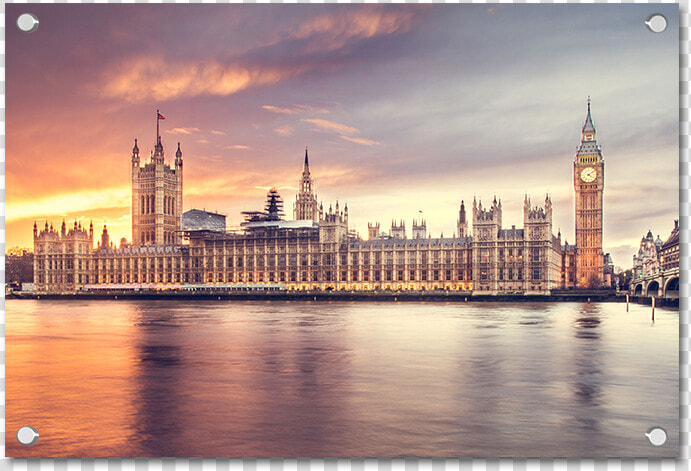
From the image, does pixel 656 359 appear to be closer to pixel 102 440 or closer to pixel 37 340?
pixel 102 440

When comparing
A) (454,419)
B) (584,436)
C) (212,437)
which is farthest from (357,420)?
(584,436)

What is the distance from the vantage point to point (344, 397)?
12.1 metres

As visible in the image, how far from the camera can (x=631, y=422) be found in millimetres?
10016

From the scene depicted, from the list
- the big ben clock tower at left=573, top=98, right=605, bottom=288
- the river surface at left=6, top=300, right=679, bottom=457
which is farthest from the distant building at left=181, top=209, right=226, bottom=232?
the river surface at left=6, top=300, right=679, bottom=457

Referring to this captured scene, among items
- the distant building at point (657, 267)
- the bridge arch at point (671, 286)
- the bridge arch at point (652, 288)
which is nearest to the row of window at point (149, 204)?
the distant building at point (657, 267)

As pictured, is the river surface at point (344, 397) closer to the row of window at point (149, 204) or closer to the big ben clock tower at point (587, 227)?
the big ben clock tower at point (587, 227)

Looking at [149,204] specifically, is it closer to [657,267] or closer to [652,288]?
[652,288]

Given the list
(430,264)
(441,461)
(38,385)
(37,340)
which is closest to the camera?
(441,461)

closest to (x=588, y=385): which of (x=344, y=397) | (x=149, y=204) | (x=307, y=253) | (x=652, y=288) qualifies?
(x=344, y=397)

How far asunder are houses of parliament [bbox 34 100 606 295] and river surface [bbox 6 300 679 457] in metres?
59.7

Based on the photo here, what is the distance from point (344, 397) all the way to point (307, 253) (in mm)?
80766

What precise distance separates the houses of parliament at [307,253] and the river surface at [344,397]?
196ft

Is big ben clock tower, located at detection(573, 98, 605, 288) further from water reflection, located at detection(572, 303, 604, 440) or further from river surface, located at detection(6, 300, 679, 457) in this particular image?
river surface, located at detection(6, 300, 679, 457)

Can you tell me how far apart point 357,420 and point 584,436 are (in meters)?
3.29
